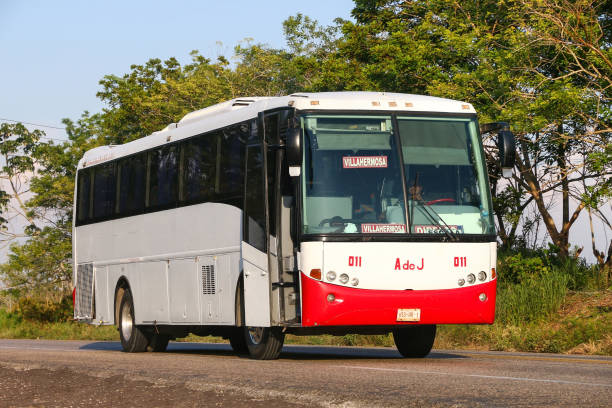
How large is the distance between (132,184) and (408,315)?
806 centimetres

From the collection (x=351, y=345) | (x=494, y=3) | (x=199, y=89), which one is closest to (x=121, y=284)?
(x=351, y=345)

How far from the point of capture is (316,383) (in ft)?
35.4

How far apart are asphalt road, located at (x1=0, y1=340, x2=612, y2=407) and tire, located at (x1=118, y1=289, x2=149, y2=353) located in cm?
457

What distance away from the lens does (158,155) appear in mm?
19078

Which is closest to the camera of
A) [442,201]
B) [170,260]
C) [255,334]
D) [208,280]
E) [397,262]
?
[397,262]

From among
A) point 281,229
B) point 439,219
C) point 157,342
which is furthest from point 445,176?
point 157,342

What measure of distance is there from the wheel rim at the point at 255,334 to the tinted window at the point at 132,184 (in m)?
4.80

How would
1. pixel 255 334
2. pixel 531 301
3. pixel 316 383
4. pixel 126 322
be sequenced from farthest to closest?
pixel 531 301 → pixel 126 322 → pixel 255 334 → pixel 316 383

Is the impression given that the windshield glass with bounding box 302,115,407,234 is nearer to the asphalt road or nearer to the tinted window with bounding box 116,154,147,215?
the asphalt road

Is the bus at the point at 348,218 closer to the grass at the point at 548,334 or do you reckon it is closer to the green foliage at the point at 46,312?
the grass at the point at 548,334

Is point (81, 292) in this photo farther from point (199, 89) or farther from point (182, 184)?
point (199, 89)

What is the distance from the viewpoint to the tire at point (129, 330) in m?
20.2

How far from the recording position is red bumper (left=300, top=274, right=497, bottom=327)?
44.4ft

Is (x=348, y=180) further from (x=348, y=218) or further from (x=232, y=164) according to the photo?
(x=232, y=164)
